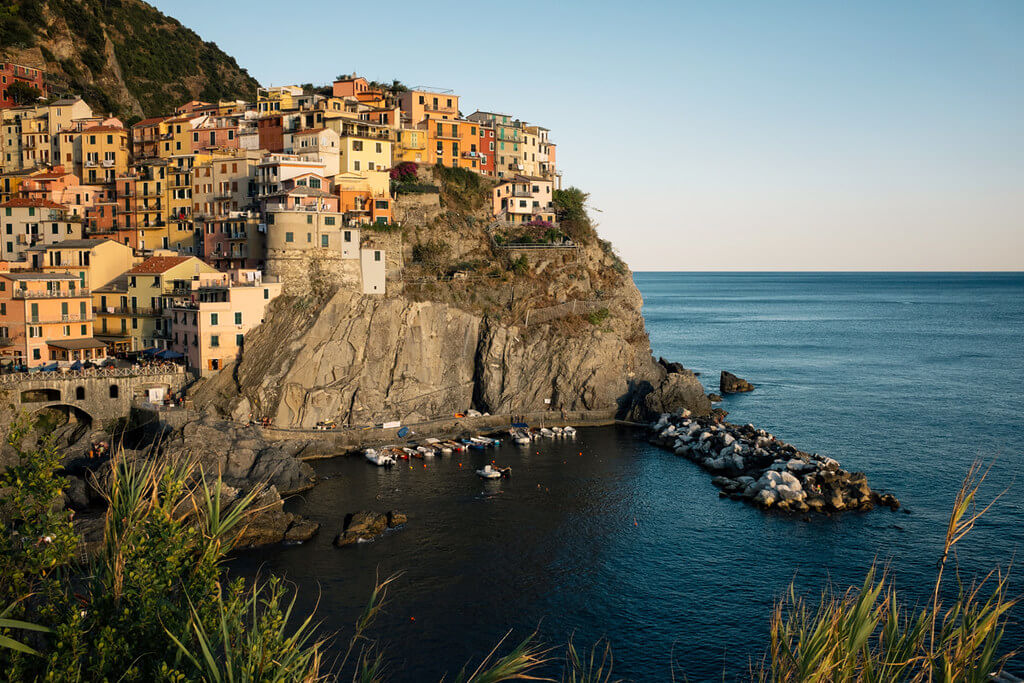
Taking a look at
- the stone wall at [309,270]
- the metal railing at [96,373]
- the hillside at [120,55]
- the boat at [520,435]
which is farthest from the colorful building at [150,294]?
the hillside at [120,55]

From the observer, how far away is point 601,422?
251 ft

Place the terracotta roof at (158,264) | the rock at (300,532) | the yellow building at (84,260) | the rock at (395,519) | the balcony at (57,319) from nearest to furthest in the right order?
the rock at (300,532) < the rock at (395,519) < the balcony at (57,319) < the terracotta roof at (158,264) < the yellow building at (84,260)

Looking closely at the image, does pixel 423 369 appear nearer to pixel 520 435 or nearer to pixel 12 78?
pixel 520 435

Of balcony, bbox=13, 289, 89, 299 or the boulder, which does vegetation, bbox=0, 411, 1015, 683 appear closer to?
the boulder

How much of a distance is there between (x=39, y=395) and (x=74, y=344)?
713cm

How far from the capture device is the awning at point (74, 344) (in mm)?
66500

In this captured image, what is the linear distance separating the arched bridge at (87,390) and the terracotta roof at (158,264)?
1167 centimetres

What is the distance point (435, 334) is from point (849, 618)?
6421 cm

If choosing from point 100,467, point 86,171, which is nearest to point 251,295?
point 100,467

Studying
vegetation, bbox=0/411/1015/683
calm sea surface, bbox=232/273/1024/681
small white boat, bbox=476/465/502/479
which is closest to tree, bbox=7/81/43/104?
calm sea surface, bbox=232/273/1024/681

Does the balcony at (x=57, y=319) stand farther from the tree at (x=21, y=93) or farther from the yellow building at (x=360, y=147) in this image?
the tree at (x=21, y=93)

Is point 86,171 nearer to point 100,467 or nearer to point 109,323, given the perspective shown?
point 109,323

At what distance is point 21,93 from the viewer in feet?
332

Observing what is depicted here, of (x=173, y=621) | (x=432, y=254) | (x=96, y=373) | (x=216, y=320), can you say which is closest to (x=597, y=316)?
(x=432, y=254)
